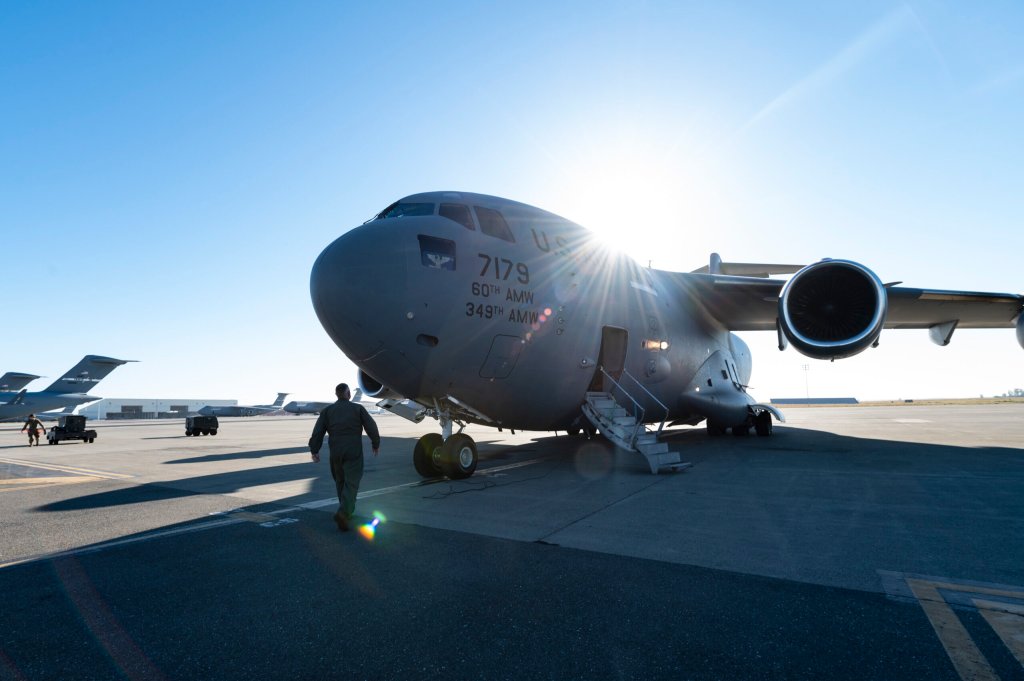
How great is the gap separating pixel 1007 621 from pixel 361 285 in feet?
20.9

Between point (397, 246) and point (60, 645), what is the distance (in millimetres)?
5051

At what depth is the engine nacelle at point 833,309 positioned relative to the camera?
937 cm

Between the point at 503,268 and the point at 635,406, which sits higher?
the point at 503,268

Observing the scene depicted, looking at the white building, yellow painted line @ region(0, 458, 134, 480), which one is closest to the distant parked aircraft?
the white building

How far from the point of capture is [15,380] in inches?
1561

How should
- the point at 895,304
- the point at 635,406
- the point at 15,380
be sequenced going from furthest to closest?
the point at 15,380, the point at 895,304, the point at 635,406

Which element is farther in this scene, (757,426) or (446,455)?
(757,426)

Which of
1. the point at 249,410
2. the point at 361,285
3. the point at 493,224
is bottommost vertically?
the point at 249,410

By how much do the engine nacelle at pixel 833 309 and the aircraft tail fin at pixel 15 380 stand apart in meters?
51.9

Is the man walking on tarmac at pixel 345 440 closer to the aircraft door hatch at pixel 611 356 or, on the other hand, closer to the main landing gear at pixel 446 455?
the main landing gear at pixel 446 455

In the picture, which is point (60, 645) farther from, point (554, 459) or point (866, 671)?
point (554, 459)

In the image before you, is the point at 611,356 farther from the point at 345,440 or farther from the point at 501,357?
the point at 345,440

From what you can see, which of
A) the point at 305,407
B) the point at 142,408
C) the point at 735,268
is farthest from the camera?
the point at 142,408

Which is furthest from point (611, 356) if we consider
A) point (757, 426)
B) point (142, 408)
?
point (142, 408)
